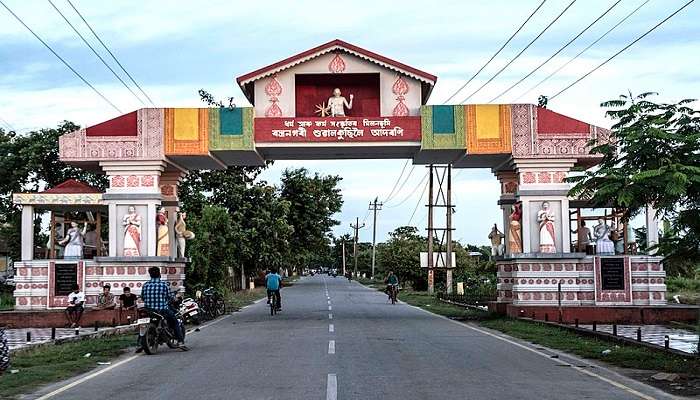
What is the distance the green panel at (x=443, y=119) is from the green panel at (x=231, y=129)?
18.2 feet

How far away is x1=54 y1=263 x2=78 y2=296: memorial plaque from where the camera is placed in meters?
26.4

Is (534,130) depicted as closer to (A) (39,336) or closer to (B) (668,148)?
(B) (668,148)

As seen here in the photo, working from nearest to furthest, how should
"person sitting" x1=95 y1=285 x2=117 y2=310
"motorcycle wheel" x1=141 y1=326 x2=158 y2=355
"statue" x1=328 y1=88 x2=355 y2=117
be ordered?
"motorcycle wheel" x1=141 y1=326 x2=158 y2=355
"person sitting" x1=95 y1=285 x2=117 y2=310
"statue" x1=328 y1=88 x2=355 y2=117

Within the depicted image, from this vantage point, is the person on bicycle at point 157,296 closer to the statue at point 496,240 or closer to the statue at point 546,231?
the statue at point 546,231

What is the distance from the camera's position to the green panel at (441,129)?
2606 centimetres

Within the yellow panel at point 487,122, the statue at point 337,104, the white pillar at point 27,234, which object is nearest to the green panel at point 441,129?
the yellow panel at point 487,122

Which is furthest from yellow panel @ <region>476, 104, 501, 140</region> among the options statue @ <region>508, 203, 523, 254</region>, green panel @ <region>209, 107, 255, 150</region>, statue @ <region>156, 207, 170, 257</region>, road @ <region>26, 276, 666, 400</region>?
statue @ <region>156, 207, 170, 257</region>

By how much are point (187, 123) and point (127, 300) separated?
18.3 feet

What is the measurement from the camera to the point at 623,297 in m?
26.0

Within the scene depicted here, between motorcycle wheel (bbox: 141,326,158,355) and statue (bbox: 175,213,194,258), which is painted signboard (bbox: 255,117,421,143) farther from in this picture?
motorcycle wheel (bbox: 141,326,158,355)

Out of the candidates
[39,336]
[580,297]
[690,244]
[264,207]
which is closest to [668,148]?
[690,244]

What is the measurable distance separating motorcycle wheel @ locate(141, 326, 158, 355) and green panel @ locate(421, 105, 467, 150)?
11.9 metres

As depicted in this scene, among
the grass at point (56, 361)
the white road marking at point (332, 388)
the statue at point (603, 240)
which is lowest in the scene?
the grass at point (56, 361)

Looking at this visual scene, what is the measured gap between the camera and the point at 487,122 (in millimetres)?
26250
